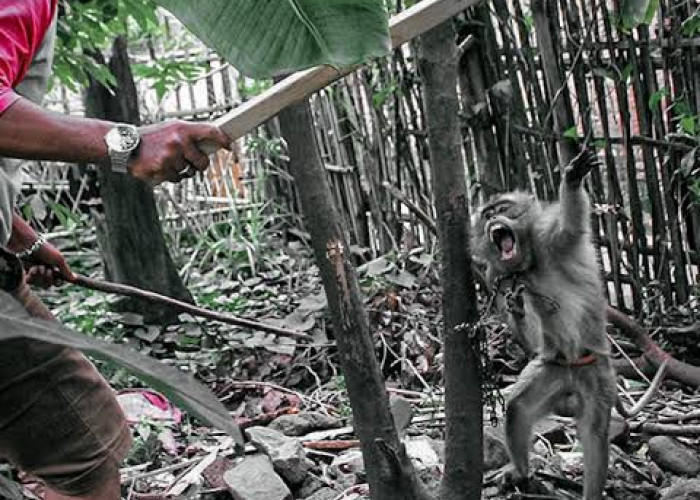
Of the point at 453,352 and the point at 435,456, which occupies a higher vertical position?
the point at 453,352

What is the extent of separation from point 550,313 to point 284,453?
1.14m

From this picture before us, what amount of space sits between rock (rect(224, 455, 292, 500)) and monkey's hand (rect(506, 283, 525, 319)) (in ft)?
3.45

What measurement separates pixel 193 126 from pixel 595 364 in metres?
2.28

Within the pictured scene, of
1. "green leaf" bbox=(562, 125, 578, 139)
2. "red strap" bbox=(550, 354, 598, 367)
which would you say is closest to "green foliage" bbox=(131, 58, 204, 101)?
"green leaf" bbox=(562, 125, 578, 139)

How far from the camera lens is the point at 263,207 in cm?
948

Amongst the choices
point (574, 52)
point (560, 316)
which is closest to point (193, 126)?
point (560, 316)

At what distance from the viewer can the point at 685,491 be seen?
134 inches

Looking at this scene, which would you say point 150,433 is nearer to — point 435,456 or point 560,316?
point 435,456

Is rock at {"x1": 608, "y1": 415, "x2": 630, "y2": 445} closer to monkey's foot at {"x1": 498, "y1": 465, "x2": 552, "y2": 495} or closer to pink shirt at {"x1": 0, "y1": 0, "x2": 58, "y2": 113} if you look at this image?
monkey's foot at {"x1": 498, "y1": 465, "x2": 552, "y2": 495}

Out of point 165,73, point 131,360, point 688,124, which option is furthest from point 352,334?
point 165,73

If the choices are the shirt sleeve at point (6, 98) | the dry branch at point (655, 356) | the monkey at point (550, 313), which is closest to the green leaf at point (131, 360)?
the shirt sleeve at point (6, 98)

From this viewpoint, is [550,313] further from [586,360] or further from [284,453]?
[284,453]

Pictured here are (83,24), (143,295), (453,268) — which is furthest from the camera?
(83,24)

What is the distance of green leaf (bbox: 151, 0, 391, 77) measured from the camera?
5.70 feet
